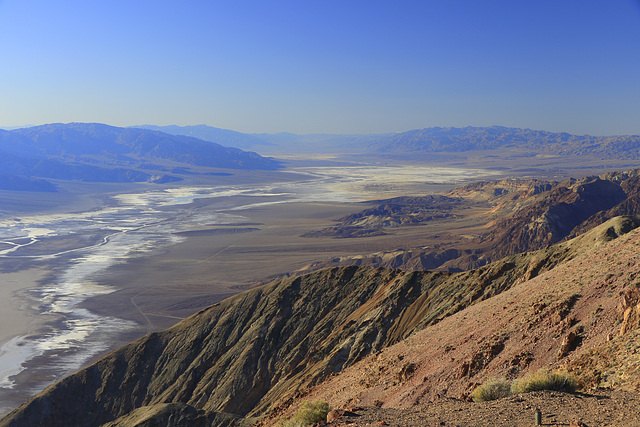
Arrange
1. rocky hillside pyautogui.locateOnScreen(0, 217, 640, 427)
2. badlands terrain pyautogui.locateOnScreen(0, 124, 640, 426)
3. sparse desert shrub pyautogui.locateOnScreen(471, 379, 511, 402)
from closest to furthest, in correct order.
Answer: sparse desert shrub pyautogui.locateOnScreen(471, 379, 511, 402)
badlands terrain pyautogui.locateOnScreen(0, 124, 640, 426)
rocky hillside pyautogui.locateOnScreen(0, 217, 640, 427)

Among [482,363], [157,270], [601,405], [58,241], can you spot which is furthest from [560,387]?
[58,241]

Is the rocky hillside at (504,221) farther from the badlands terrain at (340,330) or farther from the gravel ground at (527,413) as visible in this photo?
the gravel ground at (527,413)

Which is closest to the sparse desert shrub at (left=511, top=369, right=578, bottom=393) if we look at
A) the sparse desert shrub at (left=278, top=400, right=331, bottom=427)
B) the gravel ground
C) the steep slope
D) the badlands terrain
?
the gravel ground

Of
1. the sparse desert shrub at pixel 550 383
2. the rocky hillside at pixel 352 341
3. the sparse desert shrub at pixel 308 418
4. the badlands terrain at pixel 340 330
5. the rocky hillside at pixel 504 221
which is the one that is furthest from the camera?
the rocky hillside at pixel 504 221

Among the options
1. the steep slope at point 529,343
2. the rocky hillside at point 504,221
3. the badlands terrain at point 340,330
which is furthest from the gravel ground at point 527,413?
the rocky hillside at point 504,221

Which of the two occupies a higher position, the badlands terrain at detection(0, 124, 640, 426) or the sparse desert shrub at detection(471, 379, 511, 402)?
the sparse desert shrub at detection(471, 379, 511, 402)

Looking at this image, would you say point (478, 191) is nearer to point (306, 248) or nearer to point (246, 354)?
point (306, 248)

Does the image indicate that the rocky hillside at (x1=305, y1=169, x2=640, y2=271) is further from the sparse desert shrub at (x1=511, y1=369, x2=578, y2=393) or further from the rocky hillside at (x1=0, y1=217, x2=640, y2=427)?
the sparse desert shrub at (x1=511, y1=369, x2=578, y2=393)

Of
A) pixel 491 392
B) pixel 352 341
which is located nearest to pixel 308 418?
pixel 491 392

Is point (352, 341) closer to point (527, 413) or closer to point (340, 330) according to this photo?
point (340, 330)
